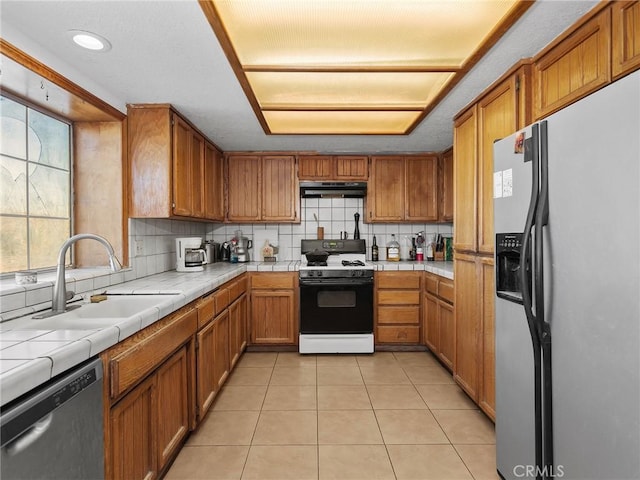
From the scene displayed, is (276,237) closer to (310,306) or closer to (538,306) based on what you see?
(310,306)

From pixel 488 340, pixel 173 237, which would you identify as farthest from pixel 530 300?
pixel 173 237

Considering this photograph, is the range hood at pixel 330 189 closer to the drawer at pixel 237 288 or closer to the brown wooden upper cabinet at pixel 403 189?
the brown wooden upper cabinet at pixel 403 189

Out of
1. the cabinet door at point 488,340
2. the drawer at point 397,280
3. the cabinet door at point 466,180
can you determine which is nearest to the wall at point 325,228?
the drawer at point 397,280

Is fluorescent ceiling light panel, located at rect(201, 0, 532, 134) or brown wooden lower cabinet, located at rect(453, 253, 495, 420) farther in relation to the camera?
brown wooden lower cabinet, located at rect(453, 253, 495, 420)

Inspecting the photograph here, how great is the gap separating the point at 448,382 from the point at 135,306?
2365 millimetres

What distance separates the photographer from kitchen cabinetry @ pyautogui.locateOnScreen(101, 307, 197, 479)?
1275mm

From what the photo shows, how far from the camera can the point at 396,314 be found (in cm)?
370

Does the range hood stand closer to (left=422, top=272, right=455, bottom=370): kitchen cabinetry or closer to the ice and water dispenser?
(left=422, top=272, right=455, bottom=370): kitchen cabinetry

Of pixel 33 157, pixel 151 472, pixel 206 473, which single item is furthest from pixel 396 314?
pixel 33 157

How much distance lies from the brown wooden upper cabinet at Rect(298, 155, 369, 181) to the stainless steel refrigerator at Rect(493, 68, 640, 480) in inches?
98.2

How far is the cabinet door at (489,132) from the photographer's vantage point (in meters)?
2.02

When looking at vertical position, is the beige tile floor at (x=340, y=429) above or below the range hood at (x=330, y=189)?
below

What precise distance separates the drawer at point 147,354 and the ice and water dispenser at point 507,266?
5.00ft

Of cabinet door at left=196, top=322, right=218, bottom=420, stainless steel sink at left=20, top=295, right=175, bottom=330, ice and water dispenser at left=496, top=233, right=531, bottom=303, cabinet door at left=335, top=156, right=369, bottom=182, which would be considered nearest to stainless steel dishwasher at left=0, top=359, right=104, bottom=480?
stainless steel sink at left=20, top=295, right=175, bottom=330
